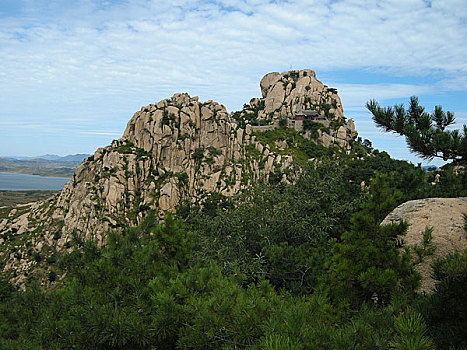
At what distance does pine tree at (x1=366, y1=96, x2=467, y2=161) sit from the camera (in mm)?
6637

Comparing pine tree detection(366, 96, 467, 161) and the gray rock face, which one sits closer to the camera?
pine tree detection(366, 96, 467, 161)

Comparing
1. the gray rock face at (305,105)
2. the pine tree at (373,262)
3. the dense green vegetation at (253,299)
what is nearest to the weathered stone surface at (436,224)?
the pine tree at (373,262)

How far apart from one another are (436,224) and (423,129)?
94.0 inches

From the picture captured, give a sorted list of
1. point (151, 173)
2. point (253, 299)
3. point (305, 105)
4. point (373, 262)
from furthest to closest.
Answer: point (305, 105) < point (151, 173) < point (373, 262) < point (253, 299)

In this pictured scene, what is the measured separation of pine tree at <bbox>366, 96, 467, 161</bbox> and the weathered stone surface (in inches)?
44.1

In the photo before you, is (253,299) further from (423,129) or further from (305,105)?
(305,105)

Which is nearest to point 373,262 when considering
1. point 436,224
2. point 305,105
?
point 436,224

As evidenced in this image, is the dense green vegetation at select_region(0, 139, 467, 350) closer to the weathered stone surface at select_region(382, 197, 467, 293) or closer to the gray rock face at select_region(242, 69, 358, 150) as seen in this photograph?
the weathered stone surface at select_region(382, 197, 467, 293)

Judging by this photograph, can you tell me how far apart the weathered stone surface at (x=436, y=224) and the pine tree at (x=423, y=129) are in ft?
3.68

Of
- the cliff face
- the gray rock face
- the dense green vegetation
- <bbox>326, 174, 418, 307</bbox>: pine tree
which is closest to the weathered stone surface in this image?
<bbox>326, 174, 418, 307</bbox>: pine tree

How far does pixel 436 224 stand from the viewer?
6.35 m

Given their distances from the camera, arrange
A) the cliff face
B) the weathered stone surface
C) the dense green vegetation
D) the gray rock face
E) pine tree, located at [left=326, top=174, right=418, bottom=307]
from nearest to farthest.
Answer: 1. the dense green vegetation
2. pine tree, located at [left=326, top=174, right=418, bottom=307]
3. the weathered stone surface
4. the cliff face
5. the gray rock face

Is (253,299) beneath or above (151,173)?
beneath

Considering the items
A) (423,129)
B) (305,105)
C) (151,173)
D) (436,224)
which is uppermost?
(305,105)
